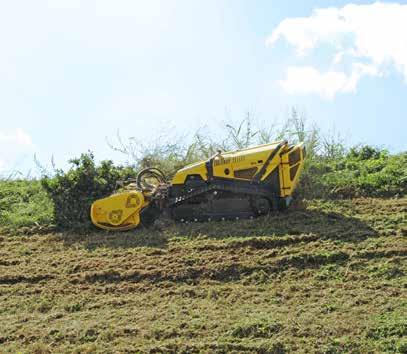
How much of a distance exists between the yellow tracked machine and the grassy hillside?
25 centimetres

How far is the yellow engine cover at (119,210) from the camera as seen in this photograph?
9.32m

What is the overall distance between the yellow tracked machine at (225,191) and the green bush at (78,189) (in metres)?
0.49

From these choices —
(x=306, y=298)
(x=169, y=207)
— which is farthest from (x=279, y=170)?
(x=306, y=298)

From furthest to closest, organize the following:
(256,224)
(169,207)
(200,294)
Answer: (169,207) < (256,224) < (200,294)

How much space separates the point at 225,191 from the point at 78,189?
2345 millimetres

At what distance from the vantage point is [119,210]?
367 inches

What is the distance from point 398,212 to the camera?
902 cm

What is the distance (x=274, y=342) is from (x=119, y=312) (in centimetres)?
170

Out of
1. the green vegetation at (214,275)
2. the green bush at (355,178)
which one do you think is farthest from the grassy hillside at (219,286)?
the green bush at (355,178)

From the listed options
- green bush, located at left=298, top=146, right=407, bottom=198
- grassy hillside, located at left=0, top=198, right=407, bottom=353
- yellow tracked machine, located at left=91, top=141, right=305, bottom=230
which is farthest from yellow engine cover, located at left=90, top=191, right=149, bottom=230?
green bush, located at left=298, top=146, right=407, bottom=198

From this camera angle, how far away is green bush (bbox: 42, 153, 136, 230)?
9.82 meters

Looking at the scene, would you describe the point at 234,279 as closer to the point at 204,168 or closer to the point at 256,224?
the point at 256,224

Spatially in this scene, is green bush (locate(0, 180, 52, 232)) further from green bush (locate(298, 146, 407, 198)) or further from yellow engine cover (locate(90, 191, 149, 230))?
green bush (locate(298, 146, 407, 198))

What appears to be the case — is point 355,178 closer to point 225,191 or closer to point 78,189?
point 225,191
